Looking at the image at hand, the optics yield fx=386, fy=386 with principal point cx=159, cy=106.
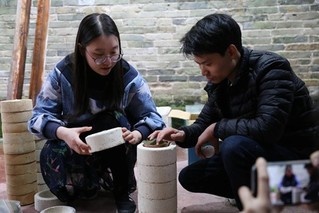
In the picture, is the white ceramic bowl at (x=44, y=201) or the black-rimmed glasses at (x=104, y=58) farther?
the white ceramic bowl at (x=44, y=201)

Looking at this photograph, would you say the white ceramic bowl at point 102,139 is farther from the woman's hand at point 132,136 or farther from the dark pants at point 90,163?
the dark pants at point 90,163

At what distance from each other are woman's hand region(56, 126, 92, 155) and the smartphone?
931 mm

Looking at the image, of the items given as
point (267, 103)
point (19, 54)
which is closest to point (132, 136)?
point (267, 103)

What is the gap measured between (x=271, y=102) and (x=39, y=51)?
1432 mm

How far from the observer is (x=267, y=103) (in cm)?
108

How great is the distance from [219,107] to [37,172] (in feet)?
3.03

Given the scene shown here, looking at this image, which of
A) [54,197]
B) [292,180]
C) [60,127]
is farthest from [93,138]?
[292,180]

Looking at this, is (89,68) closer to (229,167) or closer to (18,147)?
(18,147)

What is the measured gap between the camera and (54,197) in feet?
5.27

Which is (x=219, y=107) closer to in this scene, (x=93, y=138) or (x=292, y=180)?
(x=93, y=138)

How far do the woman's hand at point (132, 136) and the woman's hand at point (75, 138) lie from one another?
0.13m

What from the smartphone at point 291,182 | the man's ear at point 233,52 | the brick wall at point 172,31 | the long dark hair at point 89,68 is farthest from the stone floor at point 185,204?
the brick wall at point 172,31

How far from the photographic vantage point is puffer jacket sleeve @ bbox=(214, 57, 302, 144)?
3.53 feet

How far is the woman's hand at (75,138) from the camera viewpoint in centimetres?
133
